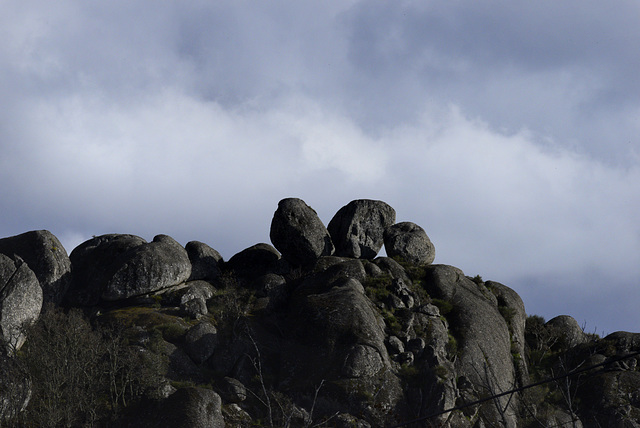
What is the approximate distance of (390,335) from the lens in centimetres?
4597

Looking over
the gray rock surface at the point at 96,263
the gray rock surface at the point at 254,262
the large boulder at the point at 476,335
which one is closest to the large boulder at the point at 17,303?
the gray rock surface at the point at 96,263

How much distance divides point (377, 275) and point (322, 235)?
7.10m

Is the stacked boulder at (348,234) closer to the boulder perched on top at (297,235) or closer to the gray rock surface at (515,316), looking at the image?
the boulder perched on top at (297,235)

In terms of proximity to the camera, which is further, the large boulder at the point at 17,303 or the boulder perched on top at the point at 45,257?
the boulder perched on top at the point at 45,257

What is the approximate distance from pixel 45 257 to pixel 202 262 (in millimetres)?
13119

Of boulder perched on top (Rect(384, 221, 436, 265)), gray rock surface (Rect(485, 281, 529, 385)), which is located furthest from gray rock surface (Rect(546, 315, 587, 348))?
boulder perched on top (Rect(384, 221, 436, 265))

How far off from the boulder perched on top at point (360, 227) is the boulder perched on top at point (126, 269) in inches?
572

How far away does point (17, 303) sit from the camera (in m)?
43.5

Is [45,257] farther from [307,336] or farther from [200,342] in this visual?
[307,336]

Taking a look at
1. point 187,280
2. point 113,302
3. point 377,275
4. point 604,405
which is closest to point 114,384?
point 113,302

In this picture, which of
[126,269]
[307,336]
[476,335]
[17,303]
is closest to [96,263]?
[126,269]

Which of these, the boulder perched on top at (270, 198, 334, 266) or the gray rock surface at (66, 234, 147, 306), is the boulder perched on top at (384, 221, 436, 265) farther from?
the gray rock surface at (66, 234, 147, 306)

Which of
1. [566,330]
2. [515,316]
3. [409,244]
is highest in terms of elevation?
[409,244]

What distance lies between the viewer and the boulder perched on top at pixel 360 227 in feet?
195
